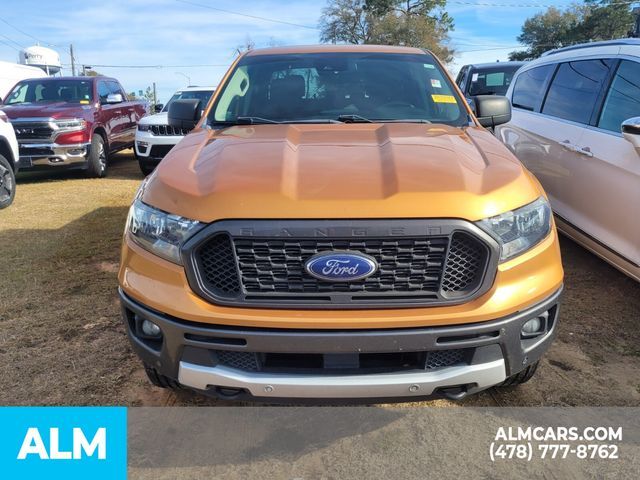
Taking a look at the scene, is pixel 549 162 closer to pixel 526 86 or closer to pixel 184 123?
pixel 526 86

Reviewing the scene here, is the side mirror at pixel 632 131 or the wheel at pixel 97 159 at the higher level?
the side mirror at pixel 632 131

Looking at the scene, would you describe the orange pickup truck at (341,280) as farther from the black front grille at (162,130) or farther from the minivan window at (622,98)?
the black front grille at (162,130)

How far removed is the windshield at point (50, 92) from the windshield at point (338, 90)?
7979 mm

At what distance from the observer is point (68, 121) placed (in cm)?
929

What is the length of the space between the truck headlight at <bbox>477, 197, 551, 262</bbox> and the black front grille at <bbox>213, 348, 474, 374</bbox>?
44cm

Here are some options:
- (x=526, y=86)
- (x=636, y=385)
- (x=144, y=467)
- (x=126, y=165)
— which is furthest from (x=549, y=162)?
(x=126, y=165)

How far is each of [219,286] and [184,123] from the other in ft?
6.77

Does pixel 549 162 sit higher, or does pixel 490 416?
pixel 549 162

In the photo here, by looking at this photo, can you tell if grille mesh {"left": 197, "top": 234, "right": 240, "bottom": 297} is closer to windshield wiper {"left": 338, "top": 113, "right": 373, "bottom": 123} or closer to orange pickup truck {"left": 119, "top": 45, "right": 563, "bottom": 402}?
orange pickup truck {"left": 119, "top": 45, "right": 563, "bottom": 402}

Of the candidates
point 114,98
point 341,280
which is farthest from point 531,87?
point 114,98

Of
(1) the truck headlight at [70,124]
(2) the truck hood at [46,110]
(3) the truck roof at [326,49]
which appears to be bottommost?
(1) the truck headlight at [70,124]

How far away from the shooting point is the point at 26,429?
8.23 ft

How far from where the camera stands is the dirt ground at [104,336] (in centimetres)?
289

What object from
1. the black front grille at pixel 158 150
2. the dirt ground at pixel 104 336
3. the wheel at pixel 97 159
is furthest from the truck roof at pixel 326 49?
the wheel at pixel 97 159
